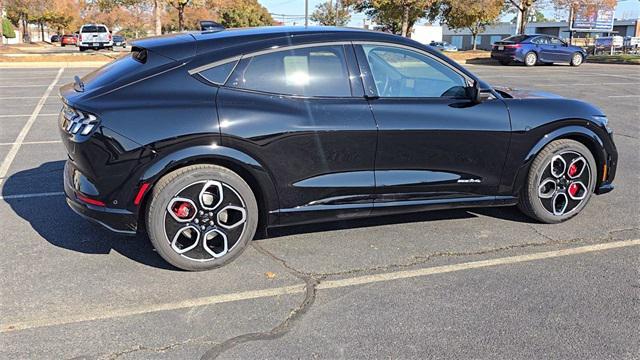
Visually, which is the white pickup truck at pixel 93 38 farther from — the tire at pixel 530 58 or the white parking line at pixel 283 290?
the white parking line at pixel 283 290

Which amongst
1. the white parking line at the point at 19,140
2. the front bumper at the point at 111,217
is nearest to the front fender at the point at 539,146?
the front bumper at the point at 111,217

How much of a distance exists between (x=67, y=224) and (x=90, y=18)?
7993cm

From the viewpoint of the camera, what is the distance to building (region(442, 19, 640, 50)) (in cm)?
7656

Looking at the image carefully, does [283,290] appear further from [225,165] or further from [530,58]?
[530,58]

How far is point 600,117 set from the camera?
4836 millimetres

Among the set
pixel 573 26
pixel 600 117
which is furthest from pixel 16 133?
pixel 573 26

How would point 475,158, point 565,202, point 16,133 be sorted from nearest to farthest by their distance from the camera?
1. point 475,158
2. point 565,202
3. point 16,133

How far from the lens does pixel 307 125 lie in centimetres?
383

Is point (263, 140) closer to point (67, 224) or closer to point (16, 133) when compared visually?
point (67, 224)

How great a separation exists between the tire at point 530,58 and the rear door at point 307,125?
970 inches

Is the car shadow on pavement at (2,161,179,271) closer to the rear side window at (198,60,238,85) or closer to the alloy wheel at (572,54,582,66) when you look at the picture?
the rear side window at (198,60,238,85)

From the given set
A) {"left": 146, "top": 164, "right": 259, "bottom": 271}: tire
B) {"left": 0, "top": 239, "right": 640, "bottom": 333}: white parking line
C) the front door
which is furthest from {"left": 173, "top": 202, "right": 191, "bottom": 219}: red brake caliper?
the front door

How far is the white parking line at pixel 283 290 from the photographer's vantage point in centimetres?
313

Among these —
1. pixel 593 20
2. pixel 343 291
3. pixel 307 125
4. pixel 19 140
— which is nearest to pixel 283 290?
pixel 343 291
